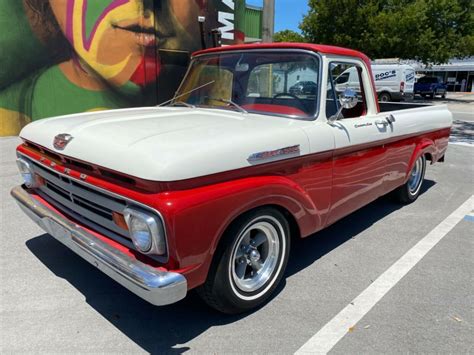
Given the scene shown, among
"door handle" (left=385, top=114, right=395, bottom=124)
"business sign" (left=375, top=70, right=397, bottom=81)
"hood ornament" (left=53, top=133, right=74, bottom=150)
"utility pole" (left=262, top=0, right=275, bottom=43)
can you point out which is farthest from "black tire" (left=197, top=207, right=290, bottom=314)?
"business sign" (left=375, top=70, right=397, bottom=81)

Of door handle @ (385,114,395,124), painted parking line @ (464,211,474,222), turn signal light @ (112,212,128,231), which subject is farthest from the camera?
painted parking line @ (464,211,474,222)

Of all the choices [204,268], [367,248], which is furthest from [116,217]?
[367,248]

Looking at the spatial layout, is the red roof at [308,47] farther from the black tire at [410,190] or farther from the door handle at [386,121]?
the black tire at [410,190]

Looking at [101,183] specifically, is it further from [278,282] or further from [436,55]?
[436,55]

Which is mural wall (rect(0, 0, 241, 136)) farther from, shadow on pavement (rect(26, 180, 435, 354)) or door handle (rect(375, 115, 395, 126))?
door handle (rect(375, 115, 395, 126))

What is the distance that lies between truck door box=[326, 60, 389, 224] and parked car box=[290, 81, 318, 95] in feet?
0.46

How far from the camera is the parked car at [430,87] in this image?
31.0 m

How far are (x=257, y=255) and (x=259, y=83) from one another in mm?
1573

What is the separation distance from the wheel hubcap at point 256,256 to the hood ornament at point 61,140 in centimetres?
134

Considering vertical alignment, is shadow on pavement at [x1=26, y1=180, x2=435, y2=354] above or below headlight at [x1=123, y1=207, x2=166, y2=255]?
below

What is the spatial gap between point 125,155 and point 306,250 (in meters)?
2.26

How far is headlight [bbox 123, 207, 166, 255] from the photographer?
213 cm

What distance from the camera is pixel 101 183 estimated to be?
94.7 inches

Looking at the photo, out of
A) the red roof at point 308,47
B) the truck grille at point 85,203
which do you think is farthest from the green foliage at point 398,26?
the truck grille at point 85,203
